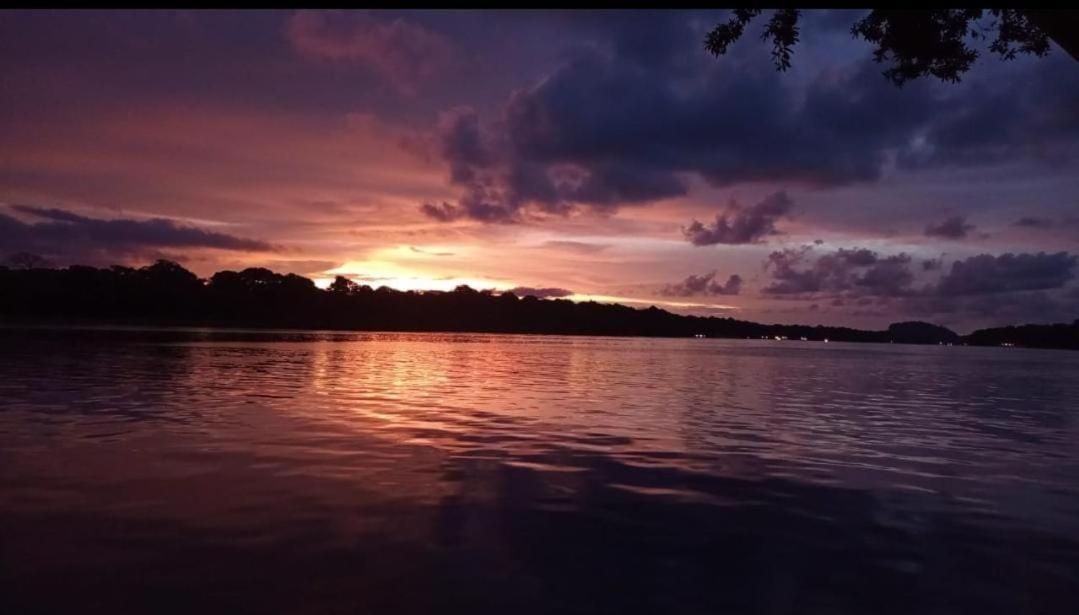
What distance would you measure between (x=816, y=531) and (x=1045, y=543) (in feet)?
12.0

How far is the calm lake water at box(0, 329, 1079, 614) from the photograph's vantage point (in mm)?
9094

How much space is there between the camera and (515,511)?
12969mm

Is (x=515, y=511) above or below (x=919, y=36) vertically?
below

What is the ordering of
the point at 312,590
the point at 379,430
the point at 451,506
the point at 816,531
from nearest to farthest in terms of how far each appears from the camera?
1. the point at 312,590
2. the point at 816,531
3. the point at 451,506
4. the point at 379,430

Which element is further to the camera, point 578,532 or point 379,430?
point 379,430

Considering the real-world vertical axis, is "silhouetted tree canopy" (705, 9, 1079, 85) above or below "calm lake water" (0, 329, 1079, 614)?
above

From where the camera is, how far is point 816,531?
1230 centimetres

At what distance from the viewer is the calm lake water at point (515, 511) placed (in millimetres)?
9094

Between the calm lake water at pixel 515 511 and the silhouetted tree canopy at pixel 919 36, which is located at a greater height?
the silhouetted tree canopy at pixel 919 36

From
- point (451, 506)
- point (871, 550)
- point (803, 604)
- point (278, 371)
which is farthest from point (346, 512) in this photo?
point (278, 371)

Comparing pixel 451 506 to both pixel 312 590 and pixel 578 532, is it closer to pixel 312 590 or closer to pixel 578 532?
pixel 578 532
